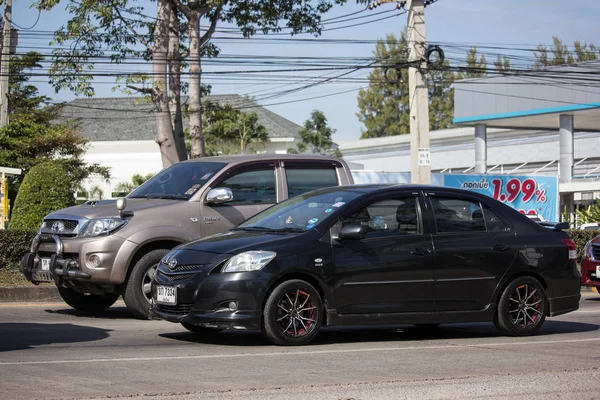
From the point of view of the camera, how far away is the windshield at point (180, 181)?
1188cm

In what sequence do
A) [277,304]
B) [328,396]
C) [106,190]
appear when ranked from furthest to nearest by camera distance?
[106,190]
[277,304]
[328,396]

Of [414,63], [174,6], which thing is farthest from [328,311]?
[174,6]

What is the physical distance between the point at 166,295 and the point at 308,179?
3960 mm

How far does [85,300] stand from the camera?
41.2ft

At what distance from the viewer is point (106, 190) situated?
62.1m

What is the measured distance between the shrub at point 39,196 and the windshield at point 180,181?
6.39m

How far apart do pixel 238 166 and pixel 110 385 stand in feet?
18.6

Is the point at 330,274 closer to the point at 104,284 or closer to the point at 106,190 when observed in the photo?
the point at 104,284

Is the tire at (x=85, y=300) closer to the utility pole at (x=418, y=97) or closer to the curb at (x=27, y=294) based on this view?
the curb at (x=27, y=294)

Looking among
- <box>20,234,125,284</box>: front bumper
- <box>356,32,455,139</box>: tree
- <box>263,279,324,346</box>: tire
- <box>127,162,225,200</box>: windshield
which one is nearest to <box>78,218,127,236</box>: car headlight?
<box>20,234,125,284</box>: front bumper

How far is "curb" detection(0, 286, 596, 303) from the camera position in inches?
550

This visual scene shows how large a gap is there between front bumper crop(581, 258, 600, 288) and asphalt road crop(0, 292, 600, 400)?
16.4 feet

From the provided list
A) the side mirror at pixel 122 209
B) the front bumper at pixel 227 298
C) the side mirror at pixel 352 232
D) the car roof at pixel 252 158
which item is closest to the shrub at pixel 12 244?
the car roof at pixel 252 158

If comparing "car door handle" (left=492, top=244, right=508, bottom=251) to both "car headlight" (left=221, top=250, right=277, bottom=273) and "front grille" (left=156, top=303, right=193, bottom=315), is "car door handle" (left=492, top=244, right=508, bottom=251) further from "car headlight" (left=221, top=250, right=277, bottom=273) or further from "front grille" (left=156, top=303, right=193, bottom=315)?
"front grille" (left=156, top=303, right=193, bottom=315)
